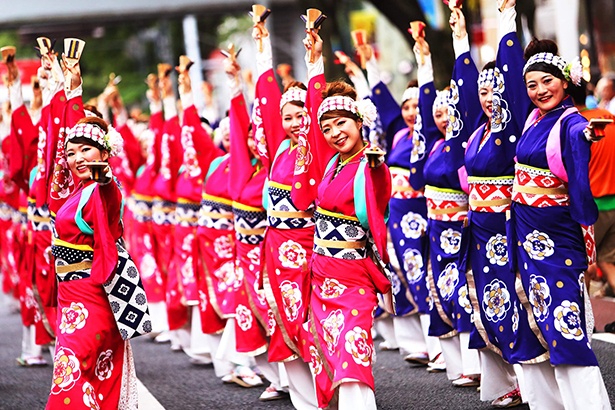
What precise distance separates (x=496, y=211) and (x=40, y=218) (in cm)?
417

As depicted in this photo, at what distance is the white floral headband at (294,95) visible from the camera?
22.5 ft

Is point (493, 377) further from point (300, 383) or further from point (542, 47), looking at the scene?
point (542, 47)

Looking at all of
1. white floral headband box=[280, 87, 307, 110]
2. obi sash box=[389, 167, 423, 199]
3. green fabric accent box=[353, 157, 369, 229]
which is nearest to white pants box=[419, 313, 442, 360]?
obi sash box=[389, 167, 423, 199]

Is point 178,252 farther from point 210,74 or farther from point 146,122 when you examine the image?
point 210,74

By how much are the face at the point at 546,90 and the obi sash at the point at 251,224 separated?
254 centimetres

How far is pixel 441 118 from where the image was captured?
24.8ft

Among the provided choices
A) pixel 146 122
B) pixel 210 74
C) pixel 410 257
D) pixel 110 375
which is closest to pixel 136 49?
pixel 210 74

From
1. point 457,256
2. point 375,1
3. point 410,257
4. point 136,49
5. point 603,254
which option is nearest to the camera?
point 457,256

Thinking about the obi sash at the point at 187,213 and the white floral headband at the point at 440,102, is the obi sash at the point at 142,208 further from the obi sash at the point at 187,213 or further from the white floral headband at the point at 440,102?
the white floral headband at the point at 440,102

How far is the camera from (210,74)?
2952 cm

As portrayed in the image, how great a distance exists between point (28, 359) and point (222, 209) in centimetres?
245

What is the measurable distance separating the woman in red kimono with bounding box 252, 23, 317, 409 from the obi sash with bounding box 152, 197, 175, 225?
3.38 m

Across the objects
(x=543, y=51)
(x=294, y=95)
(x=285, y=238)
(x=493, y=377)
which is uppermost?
(x=543, y=51)

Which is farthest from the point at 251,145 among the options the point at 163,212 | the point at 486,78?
the point at 163,212
